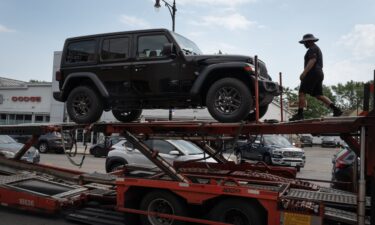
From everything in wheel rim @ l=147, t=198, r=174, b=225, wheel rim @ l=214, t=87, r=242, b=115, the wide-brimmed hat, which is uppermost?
the wide-brimmed hat

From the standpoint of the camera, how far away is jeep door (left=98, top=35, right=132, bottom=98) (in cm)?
789

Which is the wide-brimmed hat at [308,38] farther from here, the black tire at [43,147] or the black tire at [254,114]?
the black tire at [43,147]

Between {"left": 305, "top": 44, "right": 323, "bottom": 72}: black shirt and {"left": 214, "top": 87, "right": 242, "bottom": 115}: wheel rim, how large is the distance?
1315mm

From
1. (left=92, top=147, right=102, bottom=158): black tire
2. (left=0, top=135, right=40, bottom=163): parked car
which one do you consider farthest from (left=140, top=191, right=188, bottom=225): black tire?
(left=92, top=147, right=102, bottom=158): black tire

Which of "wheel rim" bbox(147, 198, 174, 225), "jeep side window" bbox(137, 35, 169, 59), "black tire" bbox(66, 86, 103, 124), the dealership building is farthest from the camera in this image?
the dealership building

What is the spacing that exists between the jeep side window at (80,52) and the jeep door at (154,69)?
104 cm

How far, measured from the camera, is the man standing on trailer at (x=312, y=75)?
690cm

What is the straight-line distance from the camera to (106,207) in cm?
733

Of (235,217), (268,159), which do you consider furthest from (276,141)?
(235,217)

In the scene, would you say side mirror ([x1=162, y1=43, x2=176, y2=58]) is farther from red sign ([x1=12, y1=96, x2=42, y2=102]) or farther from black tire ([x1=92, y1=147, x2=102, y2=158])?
red sign ([x1=12, y1=96, x2=42, y2=102])

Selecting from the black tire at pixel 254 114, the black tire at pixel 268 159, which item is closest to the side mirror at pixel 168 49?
the black tire at pixel 254 114

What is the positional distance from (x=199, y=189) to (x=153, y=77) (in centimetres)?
258

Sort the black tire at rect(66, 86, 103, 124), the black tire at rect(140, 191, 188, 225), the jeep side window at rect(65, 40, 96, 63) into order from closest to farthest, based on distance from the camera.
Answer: the black tire at rect(140, 191, 188, 225)
the black tire at rect(66, 86, 103, 124)
the jeep side window at rect(65, 40, 96, 63)

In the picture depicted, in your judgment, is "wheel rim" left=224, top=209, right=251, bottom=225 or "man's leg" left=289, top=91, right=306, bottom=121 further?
"man's leg" left=289, top=91, right=306, bottom=121
